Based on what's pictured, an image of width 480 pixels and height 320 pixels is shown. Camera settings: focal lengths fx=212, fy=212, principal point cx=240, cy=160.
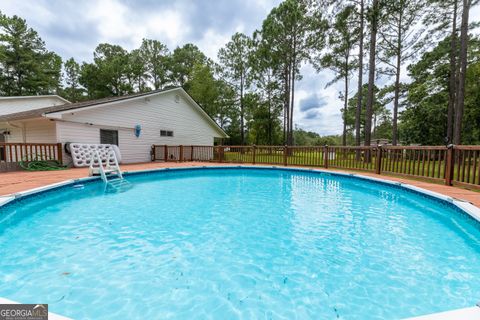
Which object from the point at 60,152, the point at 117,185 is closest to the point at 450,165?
the point at 117,185

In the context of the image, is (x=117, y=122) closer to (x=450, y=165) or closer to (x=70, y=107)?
(x=70, y=107)

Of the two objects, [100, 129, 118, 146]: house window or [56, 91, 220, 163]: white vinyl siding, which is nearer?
[56, 91, 220, 163]: white vinyl siding

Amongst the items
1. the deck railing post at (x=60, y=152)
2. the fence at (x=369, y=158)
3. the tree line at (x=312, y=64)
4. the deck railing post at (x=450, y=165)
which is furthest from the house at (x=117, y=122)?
the deck railing post at (x=450, y=165)

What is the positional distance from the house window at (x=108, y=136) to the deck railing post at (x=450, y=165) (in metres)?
12.5

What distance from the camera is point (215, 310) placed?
5.22ft

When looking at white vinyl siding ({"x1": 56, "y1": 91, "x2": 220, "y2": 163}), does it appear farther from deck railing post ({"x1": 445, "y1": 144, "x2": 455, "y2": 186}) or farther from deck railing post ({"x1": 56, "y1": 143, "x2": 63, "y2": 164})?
deck railing post ({"x1": 445, "y1": 144, "x2": 455, "y2": 186})

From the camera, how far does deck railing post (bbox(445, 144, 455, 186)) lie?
5.09 metres

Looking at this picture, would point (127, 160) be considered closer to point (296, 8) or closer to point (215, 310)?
point (215, 310)

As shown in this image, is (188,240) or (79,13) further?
(79,13)

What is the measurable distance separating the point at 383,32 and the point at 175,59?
74.4 feet

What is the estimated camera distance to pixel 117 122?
10.4 m

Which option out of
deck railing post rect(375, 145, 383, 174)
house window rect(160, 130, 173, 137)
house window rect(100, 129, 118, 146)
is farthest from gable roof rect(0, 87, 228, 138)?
deck railing post rect(375, 145, 383, 174)

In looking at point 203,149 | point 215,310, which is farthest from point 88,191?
point 203,149

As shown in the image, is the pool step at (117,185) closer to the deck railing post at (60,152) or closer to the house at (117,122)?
the deck railing post at (60,152)
